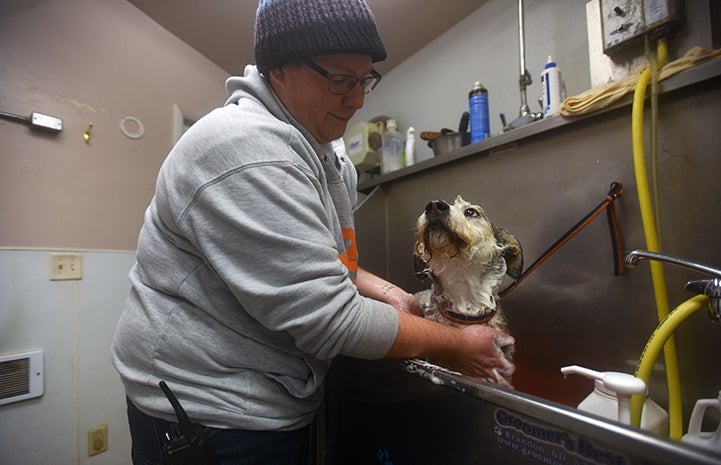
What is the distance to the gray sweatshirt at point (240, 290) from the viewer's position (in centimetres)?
56

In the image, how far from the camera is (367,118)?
8.46 feet

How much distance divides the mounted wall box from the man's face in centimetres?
83

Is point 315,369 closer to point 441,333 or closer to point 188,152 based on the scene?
point 441,333

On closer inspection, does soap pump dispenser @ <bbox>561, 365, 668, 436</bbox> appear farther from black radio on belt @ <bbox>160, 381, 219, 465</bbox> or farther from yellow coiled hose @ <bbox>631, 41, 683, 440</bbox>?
black radio on belt @ <bbox>160, 381, 219, 465</bbox>

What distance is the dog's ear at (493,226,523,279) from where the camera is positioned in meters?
1.04

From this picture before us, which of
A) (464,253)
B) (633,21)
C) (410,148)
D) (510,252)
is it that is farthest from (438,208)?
(410,148)

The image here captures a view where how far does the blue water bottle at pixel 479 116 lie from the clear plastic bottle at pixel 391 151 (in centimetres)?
56

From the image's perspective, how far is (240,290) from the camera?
21.9 inches

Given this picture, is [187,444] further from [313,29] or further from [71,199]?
[71,199]

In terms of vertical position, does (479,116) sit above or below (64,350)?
above

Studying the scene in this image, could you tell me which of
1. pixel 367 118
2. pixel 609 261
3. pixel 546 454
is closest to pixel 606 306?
pixel 609 261

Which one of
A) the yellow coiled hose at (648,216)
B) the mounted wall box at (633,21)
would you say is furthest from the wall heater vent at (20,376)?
the mounted wall box at (633,21)

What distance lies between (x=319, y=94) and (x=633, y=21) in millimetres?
980

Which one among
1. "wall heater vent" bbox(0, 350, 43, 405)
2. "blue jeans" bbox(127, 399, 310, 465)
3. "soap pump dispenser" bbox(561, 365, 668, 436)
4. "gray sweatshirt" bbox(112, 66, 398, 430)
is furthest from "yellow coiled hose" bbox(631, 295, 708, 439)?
"wall heater vent" bbox(0, 350, 43, 405)
